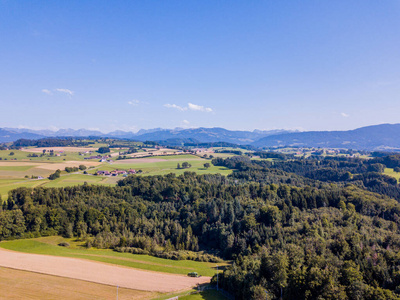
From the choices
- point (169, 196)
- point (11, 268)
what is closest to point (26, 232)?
point (11, 268)

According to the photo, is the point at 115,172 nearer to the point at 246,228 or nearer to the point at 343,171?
the point at 246,228

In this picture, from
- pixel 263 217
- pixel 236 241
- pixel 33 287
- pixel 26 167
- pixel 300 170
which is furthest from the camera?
pixel 300 170

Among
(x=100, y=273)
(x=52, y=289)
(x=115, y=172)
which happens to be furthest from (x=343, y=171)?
(x=52, y=289)

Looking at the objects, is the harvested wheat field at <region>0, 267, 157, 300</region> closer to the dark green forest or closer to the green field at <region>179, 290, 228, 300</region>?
the green field at <region>179, 290, 228, 300</region>

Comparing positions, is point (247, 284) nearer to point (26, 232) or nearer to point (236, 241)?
point (236, 241)

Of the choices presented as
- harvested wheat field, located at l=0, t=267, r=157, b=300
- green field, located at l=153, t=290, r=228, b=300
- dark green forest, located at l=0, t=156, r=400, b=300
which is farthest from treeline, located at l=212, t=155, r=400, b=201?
harvested wheat field, located at l=0, t=267, r=157, b=300

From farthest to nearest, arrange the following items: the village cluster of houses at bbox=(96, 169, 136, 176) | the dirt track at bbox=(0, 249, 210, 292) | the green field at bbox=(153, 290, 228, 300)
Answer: the village cluster of houses at bbox=(96, 169, 136, 176), the dirt track at bbox=(0, 249, 210, 292), the green field at bbox=(153, 290, 228, 300)
